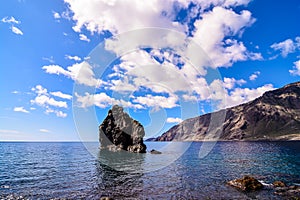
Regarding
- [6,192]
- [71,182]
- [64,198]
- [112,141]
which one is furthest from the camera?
[112,141]

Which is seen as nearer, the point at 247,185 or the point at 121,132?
the point at 247,185

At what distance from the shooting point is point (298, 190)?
33.3m

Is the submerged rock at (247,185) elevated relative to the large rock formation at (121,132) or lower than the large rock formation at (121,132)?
lower

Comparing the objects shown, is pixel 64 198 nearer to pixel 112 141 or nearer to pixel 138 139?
pixel 138 139

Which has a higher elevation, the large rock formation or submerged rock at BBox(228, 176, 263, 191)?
the large rock formation

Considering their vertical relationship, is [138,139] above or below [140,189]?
above

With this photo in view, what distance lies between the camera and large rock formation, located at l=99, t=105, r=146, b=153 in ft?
387

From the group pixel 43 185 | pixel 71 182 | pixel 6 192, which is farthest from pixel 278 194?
pixel 6 192

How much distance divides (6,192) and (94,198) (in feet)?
45.6

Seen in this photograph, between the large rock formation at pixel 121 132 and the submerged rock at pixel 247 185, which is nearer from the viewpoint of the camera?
the submerged rock at pixel 247 185

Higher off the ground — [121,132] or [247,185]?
[121,132]

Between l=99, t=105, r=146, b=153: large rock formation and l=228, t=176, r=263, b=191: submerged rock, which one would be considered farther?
l=99, t=105, r=146, b=153: large rock formation

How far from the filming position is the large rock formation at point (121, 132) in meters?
Answer: 118

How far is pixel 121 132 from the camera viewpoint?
125 meters
